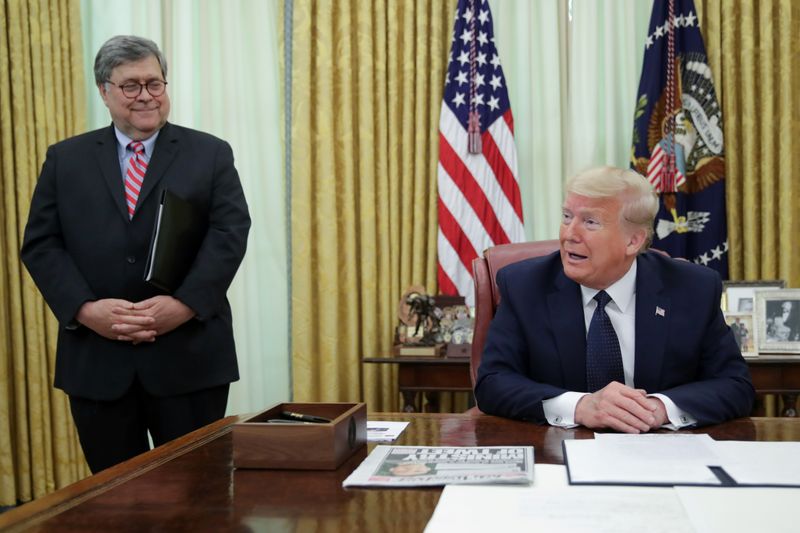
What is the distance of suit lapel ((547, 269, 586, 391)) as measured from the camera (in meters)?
2.08

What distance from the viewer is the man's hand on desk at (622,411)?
168 cm

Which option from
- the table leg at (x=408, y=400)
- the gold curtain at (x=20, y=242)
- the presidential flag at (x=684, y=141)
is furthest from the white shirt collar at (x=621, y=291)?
the gold curtain at (x=20, y=242)

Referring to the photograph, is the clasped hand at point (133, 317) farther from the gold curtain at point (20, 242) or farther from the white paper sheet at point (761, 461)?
the gold curtain at point (20, 242)

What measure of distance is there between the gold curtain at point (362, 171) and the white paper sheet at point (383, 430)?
2.51 m

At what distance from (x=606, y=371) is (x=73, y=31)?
3596mm

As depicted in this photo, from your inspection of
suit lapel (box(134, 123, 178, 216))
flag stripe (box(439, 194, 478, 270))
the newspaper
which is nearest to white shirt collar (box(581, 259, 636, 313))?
the newspaper

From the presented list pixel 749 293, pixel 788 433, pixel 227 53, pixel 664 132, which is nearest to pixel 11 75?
pixel 227 53

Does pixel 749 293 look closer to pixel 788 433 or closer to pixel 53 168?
pixel 788 433

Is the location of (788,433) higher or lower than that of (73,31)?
lower

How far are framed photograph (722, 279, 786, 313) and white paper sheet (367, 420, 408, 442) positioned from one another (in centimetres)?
239

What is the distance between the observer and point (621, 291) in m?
2.15

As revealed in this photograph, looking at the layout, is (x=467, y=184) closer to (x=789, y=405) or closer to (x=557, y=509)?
(x=789, y=405)

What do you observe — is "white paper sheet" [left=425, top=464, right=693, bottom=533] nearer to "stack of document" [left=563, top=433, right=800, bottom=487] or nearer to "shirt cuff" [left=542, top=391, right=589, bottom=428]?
"stack of document" [left=563, top=433, right=800, bottom=487]

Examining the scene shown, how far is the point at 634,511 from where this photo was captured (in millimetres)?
1085
